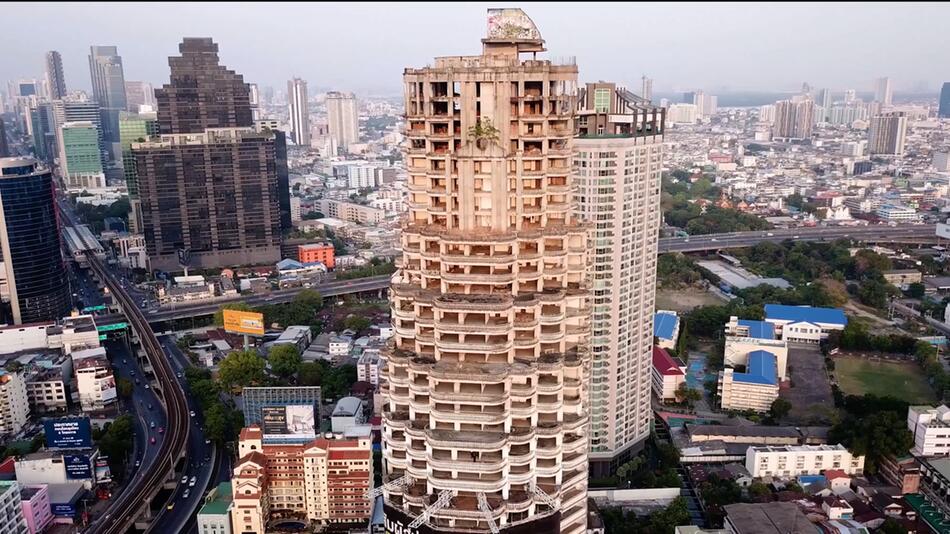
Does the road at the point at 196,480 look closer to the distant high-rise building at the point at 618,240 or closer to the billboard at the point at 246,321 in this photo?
the billboard at the point at 246,321

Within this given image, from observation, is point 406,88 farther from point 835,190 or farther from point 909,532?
point 835,190

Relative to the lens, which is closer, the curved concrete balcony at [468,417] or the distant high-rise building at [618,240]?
the curved concrete balcony at [468,417]

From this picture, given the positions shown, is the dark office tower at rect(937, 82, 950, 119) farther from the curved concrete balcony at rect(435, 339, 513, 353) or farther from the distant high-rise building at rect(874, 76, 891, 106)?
the curved concrete balcony at rect(435, 339, 513, 353)

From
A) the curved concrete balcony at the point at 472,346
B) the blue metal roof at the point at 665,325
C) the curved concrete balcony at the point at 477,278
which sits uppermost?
the curved concrete balcony at the point at 477,278

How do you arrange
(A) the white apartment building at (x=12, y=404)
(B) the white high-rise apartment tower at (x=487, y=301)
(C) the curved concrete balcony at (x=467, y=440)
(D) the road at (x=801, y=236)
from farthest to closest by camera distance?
(D) the road at (x=801, y=236) → (A) the white apartment building at (x=12, y=404) → (B) the white high-rise apartment tower at (x=487, y=301) → (C) the curved concrete balcony at (x=467, y=440)

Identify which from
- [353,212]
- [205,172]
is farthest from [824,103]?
[205,172]

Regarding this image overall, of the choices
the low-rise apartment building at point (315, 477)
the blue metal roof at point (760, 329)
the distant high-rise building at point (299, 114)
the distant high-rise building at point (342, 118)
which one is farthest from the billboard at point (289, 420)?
the distant high-rise building at point (299, 114)

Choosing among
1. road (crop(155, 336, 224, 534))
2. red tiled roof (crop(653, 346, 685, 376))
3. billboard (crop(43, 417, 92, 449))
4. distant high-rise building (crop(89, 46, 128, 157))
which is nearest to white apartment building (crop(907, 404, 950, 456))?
red tiled roof (crop(653, 346, 685, 376))

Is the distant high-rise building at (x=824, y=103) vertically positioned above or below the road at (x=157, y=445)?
above

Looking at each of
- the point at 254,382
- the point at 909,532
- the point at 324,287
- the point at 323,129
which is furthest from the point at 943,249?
the point at 323,129
